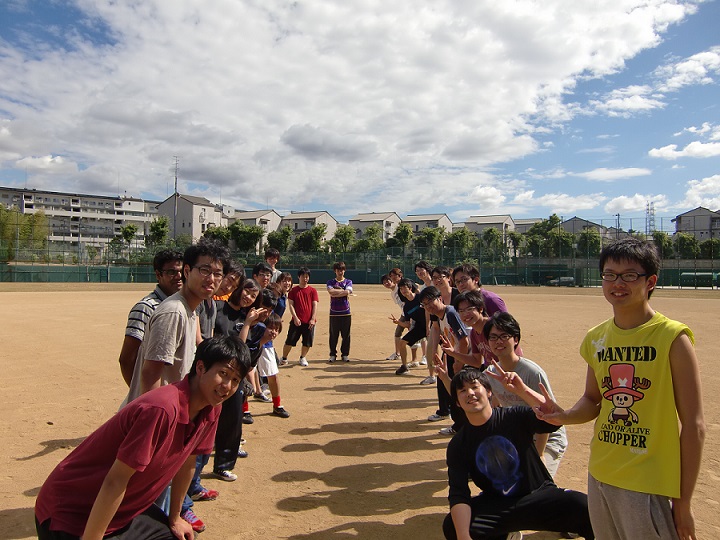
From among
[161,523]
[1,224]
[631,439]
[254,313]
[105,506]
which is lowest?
[161,523]

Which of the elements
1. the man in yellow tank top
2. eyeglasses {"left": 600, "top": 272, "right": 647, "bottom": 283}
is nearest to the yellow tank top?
the man in yellow tank top

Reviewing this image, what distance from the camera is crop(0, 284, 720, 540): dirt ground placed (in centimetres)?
377

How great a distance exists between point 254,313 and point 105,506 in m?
2.83

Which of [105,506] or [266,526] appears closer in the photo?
[105,506]

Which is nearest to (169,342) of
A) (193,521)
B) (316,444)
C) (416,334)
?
(193,521)

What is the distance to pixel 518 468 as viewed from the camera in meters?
3.07

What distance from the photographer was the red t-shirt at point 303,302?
957 centimetres

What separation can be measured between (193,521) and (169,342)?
1.37 metres

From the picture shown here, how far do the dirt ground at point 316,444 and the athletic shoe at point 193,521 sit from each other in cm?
6

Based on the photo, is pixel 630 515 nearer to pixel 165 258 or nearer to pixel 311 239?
pixel 165 258

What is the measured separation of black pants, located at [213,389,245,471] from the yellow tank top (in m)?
2.90

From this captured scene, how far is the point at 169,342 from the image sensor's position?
3.14 metres

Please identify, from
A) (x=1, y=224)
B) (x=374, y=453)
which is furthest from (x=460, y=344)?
(x=1, y=224)

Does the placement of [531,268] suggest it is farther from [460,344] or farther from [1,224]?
[1,224]
